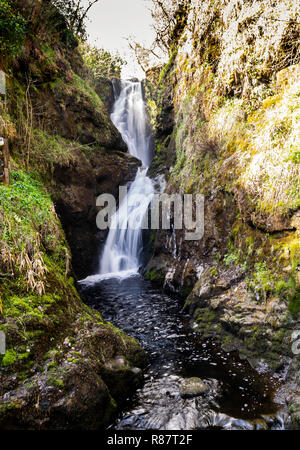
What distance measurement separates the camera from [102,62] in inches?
750

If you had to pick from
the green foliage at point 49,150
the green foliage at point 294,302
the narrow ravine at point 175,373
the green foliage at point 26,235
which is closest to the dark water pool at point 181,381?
the narrow ravine at point 175,373

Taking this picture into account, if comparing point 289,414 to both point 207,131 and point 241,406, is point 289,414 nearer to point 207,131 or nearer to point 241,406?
point 241,406

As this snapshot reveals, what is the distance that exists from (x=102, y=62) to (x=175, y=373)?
20.7m

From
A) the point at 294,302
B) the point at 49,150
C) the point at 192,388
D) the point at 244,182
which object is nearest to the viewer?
the point at 192,388

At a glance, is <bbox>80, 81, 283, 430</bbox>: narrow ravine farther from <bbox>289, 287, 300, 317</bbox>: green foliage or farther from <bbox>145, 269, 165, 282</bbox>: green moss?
<bbox>289, 287, 300, 317</bbox>: green foliage

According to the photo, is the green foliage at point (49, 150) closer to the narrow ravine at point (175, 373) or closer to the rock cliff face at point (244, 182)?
the rock cliff face at point (244, 182)

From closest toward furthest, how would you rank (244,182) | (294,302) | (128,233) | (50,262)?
(294,302), (50,262), (244,182), (128,233)

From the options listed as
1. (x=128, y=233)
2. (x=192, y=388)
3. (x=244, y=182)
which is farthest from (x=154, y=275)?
(x=192, y=388)

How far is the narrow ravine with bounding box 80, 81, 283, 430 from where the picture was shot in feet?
10.1

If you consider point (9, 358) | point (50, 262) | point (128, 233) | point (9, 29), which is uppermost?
point (9, 29)

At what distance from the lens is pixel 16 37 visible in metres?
6.70

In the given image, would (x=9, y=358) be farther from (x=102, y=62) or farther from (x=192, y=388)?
(x=102, y=62)

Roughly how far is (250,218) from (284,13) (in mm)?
4197

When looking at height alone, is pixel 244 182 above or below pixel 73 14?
below
